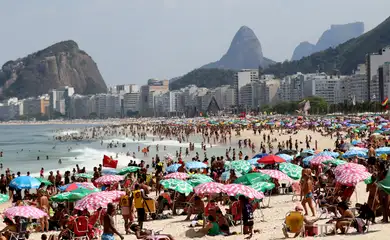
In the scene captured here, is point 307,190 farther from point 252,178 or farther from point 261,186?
point 252,178

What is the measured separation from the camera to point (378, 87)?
112 metres

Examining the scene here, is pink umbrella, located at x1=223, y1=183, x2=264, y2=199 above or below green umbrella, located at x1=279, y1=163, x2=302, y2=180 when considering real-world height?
above

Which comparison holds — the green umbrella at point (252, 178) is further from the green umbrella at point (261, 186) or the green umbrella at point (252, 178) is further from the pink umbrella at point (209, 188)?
the pink umbrella at point (209, 188)

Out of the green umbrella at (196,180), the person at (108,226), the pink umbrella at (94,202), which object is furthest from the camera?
the green umbrella at (196,180)

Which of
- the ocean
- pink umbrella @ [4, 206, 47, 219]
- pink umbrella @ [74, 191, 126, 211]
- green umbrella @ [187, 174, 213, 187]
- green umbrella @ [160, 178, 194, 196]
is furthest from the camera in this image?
the ocean

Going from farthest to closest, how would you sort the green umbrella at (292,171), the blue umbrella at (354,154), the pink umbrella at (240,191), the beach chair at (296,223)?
the blue umbrella at (354,154) → the green umbrella at (292,171) → the pink umbrella at (240,191) → the beach chair at (296,223)

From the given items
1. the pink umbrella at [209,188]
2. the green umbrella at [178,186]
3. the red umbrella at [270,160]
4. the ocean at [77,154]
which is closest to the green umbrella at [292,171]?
the red umbrella at [270,160]

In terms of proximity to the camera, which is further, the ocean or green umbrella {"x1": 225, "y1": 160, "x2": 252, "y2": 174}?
the ocean

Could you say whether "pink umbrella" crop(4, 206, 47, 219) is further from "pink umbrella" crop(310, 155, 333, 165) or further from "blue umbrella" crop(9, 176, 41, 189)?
"pink umbrella" crop(310, 155, 333, 165)

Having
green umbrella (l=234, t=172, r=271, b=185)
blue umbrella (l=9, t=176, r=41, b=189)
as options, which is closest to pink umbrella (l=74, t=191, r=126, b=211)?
green umbrella (l=234, t=172, r=271, b=185)

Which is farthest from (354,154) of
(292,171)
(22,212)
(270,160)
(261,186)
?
(22,212)

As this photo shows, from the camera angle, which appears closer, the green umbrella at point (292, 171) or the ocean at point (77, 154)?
the green umbrella at point (292, 171)

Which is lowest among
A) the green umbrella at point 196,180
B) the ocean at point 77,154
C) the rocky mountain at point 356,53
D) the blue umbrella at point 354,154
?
the ocean at point 77,154

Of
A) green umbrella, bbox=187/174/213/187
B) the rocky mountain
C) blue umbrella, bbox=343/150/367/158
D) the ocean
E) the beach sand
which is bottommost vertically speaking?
the ocean
